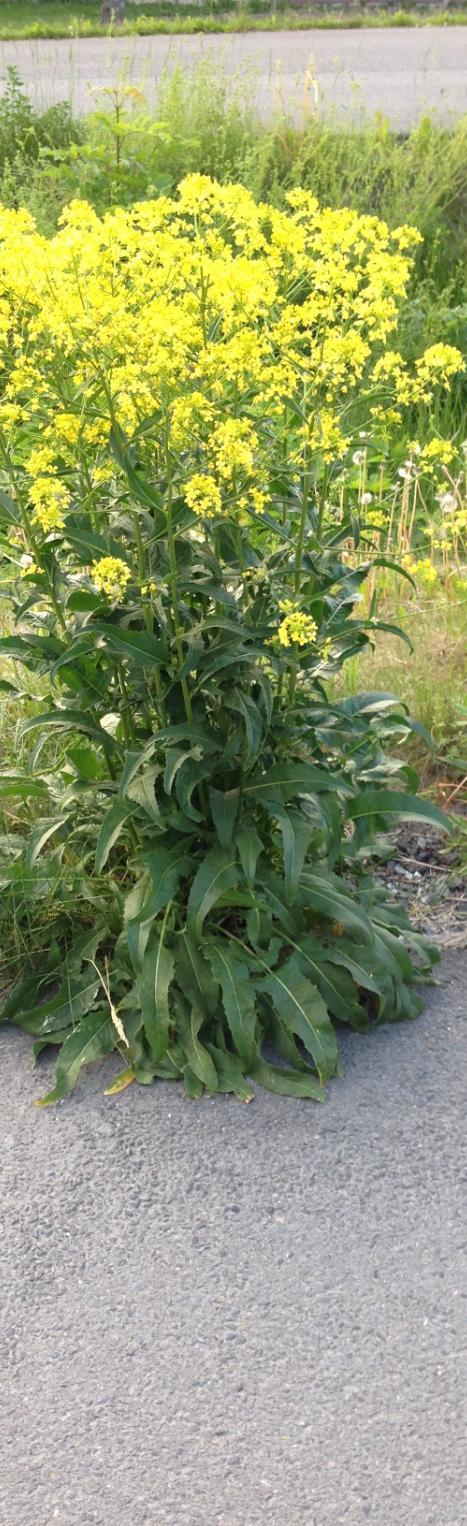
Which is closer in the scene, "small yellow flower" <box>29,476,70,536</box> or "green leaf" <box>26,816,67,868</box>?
"small yellow flower" <box>29,476,70,536</box>

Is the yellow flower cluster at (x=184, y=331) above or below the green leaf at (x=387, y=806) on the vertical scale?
above

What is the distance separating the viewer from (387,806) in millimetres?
3410

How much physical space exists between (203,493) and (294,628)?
324 mm

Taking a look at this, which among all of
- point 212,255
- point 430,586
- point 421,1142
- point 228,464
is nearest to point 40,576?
point 228,464

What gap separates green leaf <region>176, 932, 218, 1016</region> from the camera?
3.25m

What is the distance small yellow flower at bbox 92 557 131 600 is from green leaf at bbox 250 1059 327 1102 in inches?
42.8

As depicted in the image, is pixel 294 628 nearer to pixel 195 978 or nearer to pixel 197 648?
pixel 197 648

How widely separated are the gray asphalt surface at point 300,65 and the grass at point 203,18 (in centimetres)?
37

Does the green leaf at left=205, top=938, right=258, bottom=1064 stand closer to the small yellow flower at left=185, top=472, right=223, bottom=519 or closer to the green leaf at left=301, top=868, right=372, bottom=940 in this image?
the green leaf at left=301, top=868, right=372, bottom=940

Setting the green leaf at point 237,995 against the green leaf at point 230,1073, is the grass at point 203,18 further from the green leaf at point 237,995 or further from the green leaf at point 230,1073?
the green leaf at point 230,1073

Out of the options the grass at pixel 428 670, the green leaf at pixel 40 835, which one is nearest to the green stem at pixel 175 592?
the green leaf at pixel 40 835

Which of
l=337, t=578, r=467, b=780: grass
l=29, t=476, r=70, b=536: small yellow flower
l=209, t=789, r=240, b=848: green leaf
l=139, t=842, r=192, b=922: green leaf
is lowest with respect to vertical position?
l=337, t=578, r=467, b=780: grass

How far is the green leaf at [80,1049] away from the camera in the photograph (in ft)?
10.5

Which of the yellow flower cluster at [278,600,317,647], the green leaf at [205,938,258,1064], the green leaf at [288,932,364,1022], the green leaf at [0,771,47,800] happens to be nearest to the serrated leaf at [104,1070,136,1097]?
the green leaf at [205,938,258,1064]
